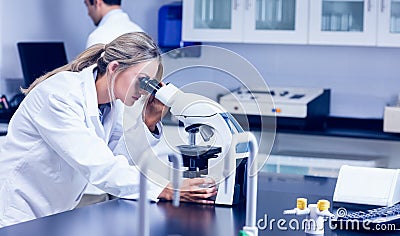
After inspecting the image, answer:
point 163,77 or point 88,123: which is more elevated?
point 163,77

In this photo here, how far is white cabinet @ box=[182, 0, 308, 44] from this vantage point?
4.37 meters

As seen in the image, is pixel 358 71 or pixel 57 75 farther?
pixel 358 71

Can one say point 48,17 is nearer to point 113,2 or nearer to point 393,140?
Result: point 113,2

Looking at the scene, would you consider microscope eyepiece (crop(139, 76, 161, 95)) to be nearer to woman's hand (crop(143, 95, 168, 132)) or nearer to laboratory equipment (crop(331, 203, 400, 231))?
woman's hand (crop(143, 95, 168, 132))

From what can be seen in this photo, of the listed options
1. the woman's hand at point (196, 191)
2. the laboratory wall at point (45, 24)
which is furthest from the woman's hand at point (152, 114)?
the laboratory wall at point (45, 24)

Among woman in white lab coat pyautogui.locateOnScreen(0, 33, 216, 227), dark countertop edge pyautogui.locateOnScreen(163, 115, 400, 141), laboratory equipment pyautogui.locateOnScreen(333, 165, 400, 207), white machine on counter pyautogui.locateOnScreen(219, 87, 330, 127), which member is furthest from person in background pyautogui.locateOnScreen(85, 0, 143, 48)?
laboratory equipment pyautogui.locateOnScreen(333, 165, 400, 207)

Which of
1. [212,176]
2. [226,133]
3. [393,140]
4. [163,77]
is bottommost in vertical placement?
[393,140]

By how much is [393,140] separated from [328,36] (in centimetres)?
69

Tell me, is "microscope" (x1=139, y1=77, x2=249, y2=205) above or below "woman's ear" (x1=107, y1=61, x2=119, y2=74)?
below

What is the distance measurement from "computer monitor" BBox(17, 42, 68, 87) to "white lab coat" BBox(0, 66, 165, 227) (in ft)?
6.77

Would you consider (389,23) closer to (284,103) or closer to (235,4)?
(284,103)

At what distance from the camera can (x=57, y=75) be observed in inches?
97.0

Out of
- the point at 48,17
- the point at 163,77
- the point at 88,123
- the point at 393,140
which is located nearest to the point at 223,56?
the point at 163,77

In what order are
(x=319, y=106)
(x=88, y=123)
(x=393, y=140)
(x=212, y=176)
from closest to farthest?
(x=212, y=176) < (x=88, y=123) < (x=393, y=140) < (x=319, y=106)
